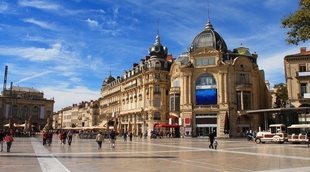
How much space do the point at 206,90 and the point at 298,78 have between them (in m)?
18.4

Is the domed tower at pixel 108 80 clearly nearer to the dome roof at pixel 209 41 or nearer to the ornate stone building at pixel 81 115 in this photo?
the ornate stone building at pixel 81 115

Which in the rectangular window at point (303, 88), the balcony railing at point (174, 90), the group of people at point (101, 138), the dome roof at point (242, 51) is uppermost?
the dome roof at point (242, 51)

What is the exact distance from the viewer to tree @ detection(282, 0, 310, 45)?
20606 mm

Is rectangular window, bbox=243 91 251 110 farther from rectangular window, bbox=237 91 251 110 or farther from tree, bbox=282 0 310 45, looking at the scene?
tree, bbox=282 0 310 45

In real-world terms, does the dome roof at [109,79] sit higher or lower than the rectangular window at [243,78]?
higher

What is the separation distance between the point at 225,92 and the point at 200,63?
786cm

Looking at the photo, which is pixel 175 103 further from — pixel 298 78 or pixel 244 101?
pixel 298 78

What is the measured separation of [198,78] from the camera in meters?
71.3

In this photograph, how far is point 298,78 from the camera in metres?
57.8

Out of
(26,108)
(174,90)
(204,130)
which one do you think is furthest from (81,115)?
(204,130)

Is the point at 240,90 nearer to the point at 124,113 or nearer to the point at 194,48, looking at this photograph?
the point at 194,48

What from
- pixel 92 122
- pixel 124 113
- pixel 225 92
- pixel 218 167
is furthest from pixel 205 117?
pixel 92 122

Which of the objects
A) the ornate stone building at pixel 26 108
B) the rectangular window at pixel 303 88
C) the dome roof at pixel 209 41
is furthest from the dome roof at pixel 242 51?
the ornate stone building at pixel 26 108

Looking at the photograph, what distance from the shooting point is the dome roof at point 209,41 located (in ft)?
236
